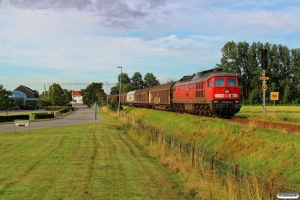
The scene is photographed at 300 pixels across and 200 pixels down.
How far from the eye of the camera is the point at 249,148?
15.4 metres

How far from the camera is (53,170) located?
12781 millimetres

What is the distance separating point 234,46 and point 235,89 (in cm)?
7376

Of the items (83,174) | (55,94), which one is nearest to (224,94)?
(83,174)

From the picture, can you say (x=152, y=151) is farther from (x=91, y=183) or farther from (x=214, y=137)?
(x=91, y=183)

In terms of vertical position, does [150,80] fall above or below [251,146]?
above

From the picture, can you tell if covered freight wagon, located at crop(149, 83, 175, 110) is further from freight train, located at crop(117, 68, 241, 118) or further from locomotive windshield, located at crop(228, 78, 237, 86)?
locomotive windshield, located at crop(228, 78, 237, 86)

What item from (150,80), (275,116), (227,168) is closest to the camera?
(227,168)

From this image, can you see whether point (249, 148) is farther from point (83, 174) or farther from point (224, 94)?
point (224, 94)

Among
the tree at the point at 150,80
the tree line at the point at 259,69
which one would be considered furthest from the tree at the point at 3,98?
the tree at the point at 150,80

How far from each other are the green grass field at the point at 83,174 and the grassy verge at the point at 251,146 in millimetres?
3406

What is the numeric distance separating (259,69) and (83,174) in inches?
3451

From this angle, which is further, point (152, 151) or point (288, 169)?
point (152, 151)

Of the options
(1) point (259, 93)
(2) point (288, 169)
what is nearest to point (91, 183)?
(2) point (288, 169)

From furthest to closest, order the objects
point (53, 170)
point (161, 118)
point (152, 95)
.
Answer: point (152, 95) → point (161, 118) → point (53, 170)
